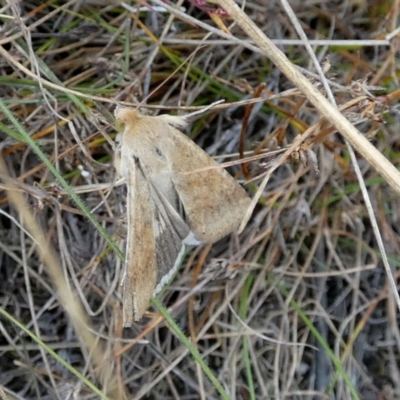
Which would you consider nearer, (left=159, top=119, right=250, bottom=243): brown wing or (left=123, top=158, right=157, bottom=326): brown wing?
(left=123, top=158, right=157, bottom=326): brown wing

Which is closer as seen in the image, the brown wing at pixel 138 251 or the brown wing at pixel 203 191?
the brown wing at pixel 138 251

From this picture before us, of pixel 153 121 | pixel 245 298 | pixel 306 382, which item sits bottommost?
pixel 306 382

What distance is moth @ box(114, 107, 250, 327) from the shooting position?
1.07 metres

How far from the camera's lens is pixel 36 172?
1.48 m

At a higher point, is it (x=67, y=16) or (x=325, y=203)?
(x=67, y=16)

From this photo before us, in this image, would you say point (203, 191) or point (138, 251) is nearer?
point (138, 251)

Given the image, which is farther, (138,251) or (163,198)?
(163,198)

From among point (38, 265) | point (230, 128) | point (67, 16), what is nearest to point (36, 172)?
point (38, 265)

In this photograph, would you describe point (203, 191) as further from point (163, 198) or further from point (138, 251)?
point (138, 251)

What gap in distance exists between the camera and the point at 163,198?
1.18 meters

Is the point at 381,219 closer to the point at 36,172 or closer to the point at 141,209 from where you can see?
the point at 141,209

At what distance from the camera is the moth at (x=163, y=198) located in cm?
107

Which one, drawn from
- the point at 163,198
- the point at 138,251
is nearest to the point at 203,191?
the point at 163,198

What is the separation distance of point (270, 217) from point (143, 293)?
0.54m
